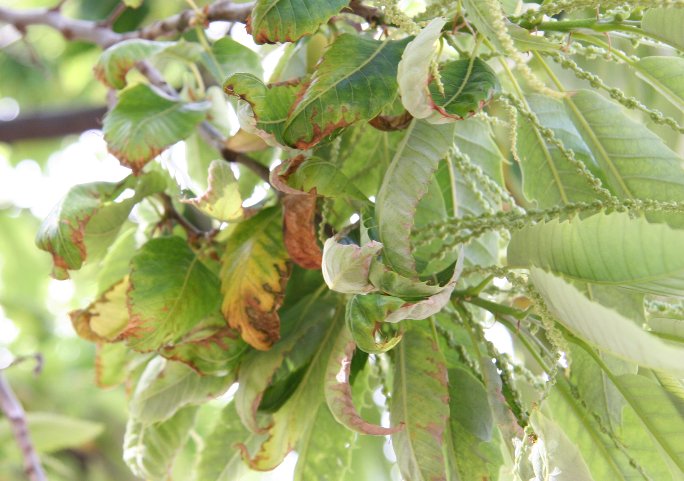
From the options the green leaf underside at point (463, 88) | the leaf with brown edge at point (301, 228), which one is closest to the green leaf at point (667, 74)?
the green leaf underside at point (463, 88)

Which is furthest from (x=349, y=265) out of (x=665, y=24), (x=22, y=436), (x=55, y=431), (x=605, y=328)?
(x=55, y=431)

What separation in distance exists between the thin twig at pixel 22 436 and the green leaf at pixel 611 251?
64cm

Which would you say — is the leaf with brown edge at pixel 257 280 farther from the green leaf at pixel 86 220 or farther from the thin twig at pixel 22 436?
the thin twig at pixel 22 436

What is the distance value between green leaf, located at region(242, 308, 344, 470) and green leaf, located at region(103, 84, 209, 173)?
0.56 feet

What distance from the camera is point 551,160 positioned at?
0.61 meters

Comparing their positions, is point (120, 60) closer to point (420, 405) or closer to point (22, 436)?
point (420, 405)

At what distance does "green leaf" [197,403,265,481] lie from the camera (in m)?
0.67

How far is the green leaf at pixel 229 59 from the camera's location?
68 centimetres

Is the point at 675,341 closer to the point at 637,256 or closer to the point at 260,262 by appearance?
the point at 637,256

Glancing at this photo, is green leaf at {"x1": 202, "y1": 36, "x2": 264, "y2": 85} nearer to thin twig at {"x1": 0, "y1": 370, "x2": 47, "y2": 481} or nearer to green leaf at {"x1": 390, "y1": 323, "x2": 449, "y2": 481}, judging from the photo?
green leaf at {"x1": 390, "y1": 323, "x2": 449, "y2": 481}

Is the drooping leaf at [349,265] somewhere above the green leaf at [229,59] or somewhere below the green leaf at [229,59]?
above

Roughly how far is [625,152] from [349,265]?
0.81 ft

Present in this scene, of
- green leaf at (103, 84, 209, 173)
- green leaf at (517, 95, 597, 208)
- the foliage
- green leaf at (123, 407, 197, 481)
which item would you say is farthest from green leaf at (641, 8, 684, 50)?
green leaf at (123, 407, 197, 481)

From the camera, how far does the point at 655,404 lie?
0.55m
